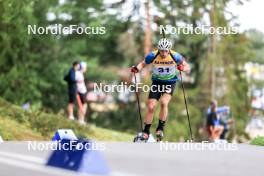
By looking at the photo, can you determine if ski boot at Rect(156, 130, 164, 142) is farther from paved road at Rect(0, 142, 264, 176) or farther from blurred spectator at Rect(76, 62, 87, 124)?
blurred spectator at Rect(76, 62, 87, 124)

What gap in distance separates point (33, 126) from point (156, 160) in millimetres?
3957

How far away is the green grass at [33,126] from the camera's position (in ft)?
36.0

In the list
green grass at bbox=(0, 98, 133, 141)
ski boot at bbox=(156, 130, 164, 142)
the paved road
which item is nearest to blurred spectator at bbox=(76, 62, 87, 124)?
green grass at bbox=(0, 98, 133, 141)

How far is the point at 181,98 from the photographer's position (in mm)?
16188

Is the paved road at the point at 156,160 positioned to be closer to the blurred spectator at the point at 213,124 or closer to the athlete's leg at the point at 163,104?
the athlete's leg at the point at 163,104

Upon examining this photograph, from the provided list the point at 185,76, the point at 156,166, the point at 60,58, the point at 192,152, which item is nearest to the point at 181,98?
the point at 185,76

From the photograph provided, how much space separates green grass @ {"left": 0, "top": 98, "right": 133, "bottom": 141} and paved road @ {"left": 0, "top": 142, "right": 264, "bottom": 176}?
93 cm

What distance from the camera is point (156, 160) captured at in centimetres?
789

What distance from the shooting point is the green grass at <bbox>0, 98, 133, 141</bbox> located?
1097cm

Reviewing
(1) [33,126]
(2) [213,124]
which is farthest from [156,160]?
(2) [213,124]

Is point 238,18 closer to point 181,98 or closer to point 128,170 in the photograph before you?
point 181,98

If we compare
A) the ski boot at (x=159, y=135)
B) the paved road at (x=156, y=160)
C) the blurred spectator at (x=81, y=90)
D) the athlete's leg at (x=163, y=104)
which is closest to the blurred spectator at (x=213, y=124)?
the blurred spectator at (x=81, y=90)

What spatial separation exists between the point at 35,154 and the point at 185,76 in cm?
974

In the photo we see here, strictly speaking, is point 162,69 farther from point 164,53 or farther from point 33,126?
point 33,126
